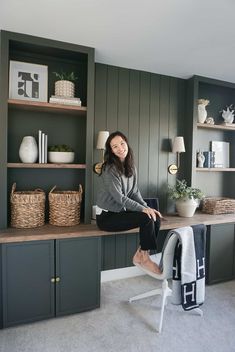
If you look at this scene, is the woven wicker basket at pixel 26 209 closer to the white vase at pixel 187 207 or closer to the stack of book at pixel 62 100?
the stack of book at pixel 62 100

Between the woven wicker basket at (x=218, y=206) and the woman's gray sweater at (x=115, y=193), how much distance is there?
124cm

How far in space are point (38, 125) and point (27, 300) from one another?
64.0 inches

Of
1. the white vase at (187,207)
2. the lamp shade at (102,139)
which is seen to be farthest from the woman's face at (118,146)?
the white vase at (187,207)

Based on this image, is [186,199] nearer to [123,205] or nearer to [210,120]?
[123,205]

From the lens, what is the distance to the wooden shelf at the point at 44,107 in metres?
2.16

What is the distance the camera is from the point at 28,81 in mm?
2342

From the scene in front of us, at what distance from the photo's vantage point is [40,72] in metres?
2.39

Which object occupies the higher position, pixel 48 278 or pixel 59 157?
pixel 59 157

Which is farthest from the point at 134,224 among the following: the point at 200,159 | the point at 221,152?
the point at 221,152

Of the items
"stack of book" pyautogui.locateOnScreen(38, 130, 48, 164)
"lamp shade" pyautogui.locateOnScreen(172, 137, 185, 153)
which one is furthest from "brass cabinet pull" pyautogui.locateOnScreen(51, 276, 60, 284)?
"lamp shade" pyautogui.locateOnScreen(172, 137, 185, 153)

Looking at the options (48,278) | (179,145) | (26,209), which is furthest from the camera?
(179,145)

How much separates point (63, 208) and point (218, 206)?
6.20 feet

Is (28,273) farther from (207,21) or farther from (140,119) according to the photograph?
(207,21)

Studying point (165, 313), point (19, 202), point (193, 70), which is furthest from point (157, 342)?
point (193, 70)
